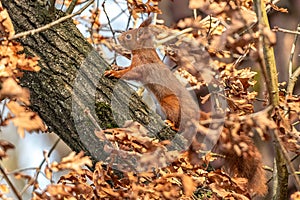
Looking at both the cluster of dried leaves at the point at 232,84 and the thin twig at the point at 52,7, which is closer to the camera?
the cluster of dried leaves at the point at 232,84

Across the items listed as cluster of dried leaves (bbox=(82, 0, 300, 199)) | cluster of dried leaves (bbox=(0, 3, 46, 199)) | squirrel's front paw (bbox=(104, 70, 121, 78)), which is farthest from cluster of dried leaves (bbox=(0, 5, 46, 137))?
squirrel's front paw (bbox=(104, 70, 121, 78))

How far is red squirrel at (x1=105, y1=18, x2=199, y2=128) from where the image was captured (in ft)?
6.09

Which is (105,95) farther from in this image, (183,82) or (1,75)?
(1,75)

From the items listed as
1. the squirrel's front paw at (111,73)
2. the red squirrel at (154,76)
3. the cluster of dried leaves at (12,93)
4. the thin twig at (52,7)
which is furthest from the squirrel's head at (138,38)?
the cluster of dried leaves at (12,93)

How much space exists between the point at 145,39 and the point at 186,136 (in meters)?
0.41

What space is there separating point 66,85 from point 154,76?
49 centimetres

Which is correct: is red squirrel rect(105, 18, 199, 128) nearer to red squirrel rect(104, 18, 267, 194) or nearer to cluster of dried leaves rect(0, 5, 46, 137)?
red squirrel rect(104, 18, 267, 194)

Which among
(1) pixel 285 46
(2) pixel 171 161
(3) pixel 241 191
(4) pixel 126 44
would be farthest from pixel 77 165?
(1) pixel 285 46

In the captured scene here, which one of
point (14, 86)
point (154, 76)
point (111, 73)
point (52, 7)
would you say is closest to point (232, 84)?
point (111, 73)

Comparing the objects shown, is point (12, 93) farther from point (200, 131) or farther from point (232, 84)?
point (232, 84)

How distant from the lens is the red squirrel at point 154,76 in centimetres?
186

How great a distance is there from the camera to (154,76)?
6.93 feet

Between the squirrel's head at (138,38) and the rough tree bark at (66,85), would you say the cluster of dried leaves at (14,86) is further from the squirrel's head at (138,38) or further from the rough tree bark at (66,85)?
the squirrel's head at (138,38)

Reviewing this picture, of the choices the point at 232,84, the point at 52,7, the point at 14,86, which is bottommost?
the point at 232,84
